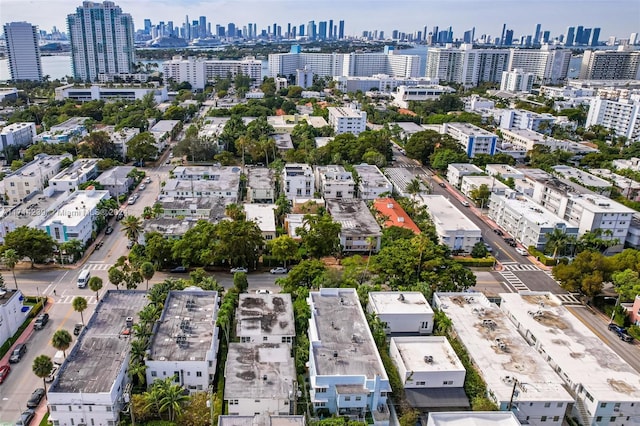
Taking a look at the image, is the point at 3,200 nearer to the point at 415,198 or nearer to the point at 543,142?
the point at 415,198

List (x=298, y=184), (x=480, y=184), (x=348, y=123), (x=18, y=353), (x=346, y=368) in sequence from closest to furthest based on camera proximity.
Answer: (x=346, y=368) < (x=18, y=353) < (x=298, y=184) < (x=480, y=184) < (x=348, y=123)

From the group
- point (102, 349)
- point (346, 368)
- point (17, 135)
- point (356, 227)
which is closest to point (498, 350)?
point (346, 368)

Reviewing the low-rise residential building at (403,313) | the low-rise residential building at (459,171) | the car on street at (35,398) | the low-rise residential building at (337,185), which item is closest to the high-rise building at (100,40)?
the low-rise residential building at (337,185)

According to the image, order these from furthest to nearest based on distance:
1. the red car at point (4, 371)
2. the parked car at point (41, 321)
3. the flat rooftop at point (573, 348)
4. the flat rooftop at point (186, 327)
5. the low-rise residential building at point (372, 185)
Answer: the low-rise residential building at point (372, 185) → the parked car at point (41, 321) → the red car at point (4, 371) → the flat rooftop at point (186, 327) → the flat rooftop at point (573, 348)

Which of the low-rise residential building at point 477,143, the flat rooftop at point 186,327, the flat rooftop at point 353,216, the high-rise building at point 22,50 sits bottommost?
the flat rooftop at point 186,327

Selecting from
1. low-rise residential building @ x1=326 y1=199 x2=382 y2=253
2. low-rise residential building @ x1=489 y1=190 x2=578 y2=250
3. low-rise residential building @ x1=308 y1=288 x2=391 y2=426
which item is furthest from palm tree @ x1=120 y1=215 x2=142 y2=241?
low-rise residential building @ x1=489 y1=190 x2=578 y2=250

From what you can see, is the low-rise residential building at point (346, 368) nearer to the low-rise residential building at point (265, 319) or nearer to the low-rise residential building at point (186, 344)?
the low-rise residential building at point (265, 319)

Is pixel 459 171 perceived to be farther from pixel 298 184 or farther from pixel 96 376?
pixel 96 376
